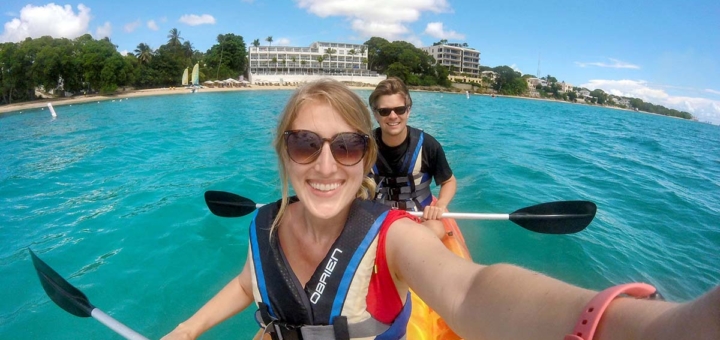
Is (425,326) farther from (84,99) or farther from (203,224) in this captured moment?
(84,99)

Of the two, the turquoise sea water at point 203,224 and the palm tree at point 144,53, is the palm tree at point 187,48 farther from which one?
the turquoise sea water at point 203,224

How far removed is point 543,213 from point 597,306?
9.05 ft

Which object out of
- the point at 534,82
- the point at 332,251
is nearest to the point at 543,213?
the point at 332,251

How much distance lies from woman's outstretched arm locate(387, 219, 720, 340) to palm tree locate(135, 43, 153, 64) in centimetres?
6815

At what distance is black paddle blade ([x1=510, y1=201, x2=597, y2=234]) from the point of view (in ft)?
10.1

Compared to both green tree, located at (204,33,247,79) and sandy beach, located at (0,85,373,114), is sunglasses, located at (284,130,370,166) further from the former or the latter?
green tree, located at (204,33,247,79)

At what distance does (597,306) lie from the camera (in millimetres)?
756

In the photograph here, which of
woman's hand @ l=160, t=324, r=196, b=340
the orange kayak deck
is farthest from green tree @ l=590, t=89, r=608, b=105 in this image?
woman's hand @ l=160, t=324, r=196, b=340

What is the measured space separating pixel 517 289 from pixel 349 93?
3.66 ft

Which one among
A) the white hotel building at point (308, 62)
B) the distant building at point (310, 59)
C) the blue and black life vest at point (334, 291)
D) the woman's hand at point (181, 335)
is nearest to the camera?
the blue and black life vest at point (334, 291)

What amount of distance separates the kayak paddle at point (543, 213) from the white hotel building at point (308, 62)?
77226 mm

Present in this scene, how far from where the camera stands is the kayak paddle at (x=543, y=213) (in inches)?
121

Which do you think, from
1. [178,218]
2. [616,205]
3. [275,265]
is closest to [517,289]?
[275,265]

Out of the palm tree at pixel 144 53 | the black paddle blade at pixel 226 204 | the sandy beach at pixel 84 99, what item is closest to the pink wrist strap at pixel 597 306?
the black paddle blade at pixel 226 204
